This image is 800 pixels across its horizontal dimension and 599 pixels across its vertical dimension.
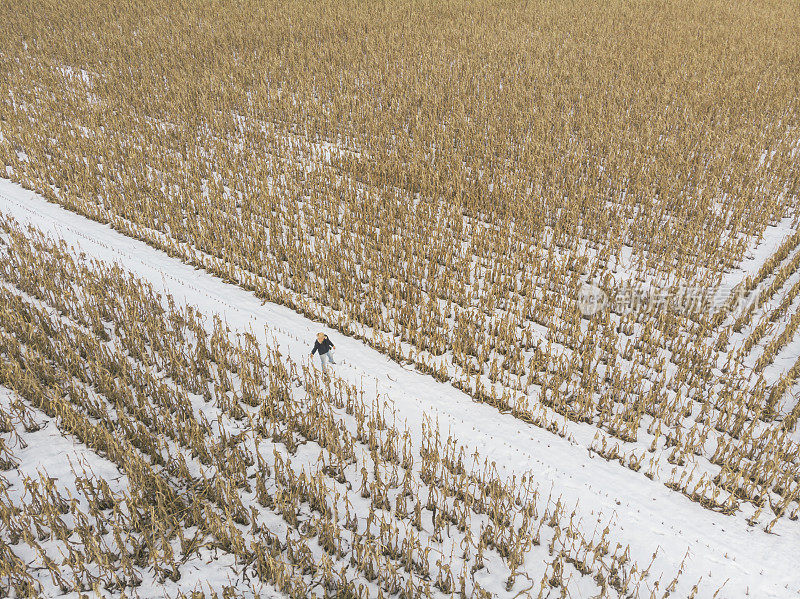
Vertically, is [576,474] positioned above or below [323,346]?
below

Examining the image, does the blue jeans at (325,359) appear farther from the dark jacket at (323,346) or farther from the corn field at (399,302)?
the corn field at (399,302)

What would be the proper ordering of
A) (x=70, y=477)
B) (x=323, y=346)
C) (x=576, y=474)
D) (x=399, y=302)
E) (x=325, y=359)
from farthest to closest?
(x=399, y=302), (x=325, y=359), (x=323, y=346), (x=576, y=474), (x=70, y=477)

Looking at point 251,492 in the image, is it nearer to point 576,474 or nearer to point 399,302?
point 576,474

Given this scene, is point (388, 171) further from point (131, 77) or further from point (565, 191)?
point (131, 77)

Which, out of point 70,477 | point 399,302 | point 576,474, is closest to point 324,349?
point 399,302

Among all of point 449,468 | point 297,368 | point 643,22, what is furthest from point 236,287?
point 643,22

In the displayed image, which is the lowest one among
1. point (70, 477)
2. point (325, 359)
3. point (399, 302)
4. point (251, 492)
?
Answer: point (70, 477)

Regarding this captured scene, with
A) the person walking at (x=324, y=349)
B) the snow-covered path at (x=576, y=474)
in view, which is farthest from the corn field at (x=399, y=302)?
the person walking at (x=324, y=349)
